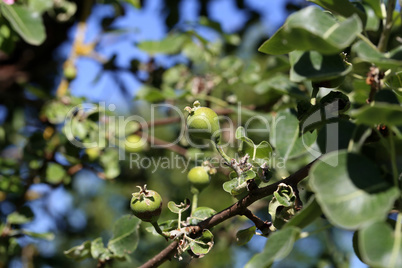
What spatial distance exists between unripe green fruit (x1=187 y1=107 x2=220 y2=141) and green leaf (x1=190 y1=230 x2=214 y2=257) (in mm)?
193

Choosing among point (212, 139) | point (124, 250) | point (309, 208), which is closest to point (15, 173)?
point (124, 250)

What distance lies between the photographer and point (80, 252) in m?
1.22

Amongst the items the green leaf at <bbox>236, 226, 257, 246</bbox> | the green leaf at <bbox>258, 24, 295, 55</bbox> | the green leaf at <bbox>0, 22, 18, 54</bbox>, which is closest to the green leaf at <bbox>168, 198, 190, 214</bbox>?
the green leaf at <bbox>236, 226, 257, 246</bbox>

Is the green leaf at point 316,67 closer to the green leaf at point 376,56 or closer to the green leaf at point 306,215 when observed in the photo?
the green leaf at point 376,56

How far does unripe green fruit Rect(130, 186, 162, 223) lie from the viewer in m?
0.83

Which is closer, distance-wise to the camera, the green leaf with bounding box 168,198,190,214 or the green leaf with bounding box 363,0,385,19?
the green leaf with bounding box 363,0,385,19

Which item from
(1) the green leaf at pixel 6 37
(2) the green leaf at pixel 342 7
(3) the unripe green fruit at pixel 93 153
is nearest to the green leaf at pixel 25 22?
(1) the green leaf at pixel 6 37

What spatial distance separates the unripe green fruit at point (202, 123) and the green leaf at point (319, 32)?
257mm

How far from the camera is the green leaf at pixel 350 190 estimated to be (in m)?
0.56

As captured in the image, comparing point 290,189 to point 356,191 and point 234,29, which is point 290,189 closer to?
point 356,191

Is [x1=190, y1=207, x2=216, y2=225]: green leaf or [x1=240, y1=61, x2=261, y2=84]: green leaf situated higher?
[x1=190, y1=207, x2=216, y2=225]: green leaf

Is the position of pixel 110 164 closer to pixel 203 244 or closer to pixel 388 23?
pixel 203 244

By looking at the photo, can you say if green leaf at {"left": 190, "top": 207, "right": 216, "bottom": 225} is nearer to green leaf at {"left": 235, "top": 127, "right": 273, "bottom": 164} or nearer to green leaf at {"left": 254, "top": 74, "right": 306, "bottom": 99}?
green leaf at {"left": 235, "top": 127, "right": 273, "bottom": 164}

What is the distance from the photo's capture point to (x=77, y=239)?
2895 millimetres
